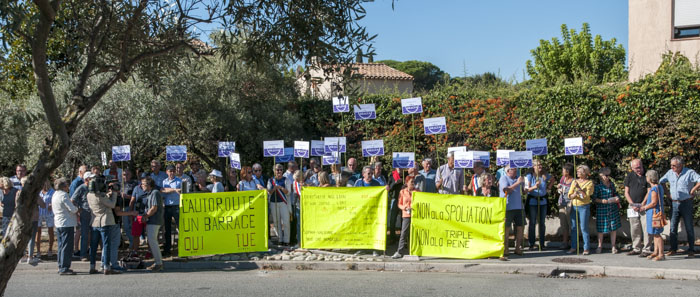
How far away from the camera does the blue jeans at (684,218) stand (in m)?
11.1

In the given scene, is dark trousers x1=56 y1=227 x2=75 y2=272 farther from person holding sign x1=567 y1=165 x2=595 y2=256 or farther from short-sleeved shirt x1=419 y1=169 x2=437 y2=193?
person holding sign x1=567 y1=165 x2=595 y2=256

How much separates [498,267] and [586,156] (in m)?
4.18

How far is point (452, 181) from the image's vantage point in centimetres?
1280

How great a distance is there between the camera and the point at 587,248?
1177cm

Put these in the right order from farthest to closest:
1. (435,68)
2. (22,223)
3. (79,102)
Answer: (435,68)
(79,102)
(22,223)

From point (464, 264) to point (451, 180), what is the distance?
96.1 inches

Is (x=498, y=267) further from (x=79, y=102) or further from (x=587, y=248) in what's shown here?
(x=79, y=102)

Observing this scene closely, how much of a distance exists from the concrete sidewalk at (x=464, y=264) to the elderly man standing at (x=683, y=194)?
0.49 metres

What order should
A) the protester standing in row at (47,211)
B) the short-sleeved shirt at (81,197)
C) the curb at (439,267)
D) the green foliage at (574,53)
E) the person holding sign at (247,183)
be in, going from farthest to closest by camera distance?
the green foliage at (574,53)
the person holding sign at (247,183)
the protester standing in row at (47,211)
the short-sleeved shirt at (81,197)
the curb at (439,267)

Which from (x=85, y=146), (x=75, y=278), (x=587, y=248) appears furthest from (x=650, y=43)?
→ (x=75, y=278)

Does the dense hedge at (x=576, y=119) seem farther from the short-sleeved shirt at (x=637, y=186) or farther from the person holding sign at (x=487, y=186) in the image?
the person holding sign at (x=487, y=186)

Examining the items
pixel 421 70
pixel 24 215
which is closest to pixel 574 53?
pixel 24 215

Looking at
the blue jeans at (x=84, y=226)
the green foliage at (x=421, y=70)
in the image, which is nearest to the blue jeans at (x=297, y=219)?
the blue jeans at (x=84, y=226)

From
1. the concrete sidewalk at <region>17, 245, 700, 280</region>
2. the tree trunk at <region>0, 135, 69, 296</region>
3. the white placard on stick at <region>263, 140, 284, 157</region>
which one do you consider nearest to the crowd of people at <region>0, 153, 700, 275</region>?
the concrete sidewalk at <region>17, 245, 700, 280</region>
